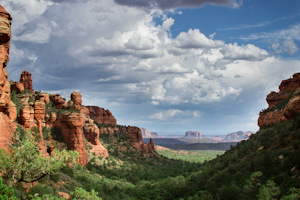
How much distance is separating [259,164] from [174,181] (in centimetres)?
2602

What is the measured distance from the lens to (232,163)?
206 feet

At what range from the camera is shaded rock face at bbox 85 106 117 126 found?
12744 centimetres

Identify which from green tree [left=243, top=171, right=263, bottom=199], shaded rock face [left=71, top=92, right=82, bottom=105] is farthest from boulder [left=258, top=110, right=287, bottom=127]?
shaded rock face [left=71, top=92, right=82, bottom=105]

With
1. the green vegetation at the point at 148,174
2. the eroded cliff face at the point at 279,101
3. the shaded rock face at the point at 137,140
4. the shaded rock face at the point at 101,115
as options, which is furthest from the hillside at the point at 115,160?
the shaded rock face at the point at 101,115

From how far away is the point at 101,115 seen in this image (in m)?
130

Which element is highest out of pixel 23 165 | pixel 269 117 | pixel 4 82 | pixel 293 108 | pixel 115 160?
pixel 4 82

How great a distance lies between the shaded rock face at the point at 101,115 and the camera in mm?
127438

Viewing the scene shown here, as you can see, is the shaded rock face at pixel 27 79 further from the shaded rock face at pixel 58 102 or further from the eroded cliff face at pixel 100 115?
Answer: the eroded cliff face at pixel 100 115

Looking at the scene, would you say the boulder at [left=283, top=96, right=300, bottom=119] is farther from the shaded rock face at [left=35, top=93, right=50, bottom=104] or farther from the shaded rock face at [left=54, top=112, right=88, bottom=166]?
the shaded rock face at [left=35, top=93, right=50, bottom=104]

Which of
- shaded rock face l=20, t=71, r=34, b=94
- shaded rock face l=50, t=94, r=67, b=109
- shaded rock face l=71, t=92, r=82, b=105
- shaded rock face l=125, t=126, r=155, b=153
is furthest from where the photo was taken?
shaded rock face l=125, t=126, r=155, b=153

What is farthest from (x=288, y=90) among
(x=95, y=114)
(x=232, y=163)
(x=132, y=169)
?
(x=95, y=114)

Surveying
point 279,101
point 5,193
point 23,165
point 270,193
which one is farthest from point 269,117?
point 5,193

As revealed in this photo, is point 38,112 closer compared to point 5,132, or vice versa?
point 5,132

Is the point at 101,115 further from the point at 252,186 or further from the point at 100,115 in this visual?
the point at 252,186
